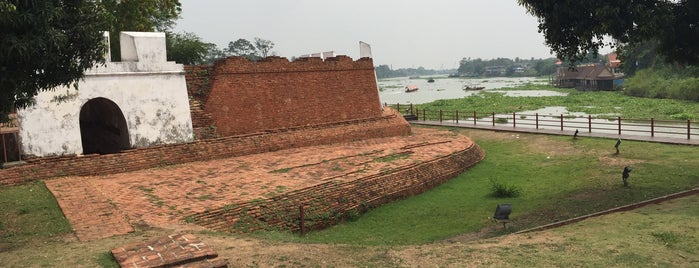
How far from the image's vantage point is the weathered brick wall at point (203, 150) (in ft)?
30.4

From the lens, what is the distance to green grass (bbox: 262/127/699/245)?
8.23 metres

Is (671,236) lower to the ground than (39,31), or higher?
lower

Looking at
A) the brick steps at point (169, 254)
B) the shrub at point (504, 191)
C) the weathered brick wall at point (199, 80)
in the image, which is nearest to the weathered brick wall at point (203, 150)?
the weathered brick wall at point (199, 80)

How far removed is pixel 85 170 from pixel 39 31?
4.91 m

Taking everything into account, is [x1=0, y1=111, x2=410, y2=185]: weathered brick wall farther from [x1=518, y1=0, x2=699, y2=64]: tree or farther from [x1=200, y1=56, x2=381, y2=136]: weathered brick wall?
[x1=518, y1=0, x2=699, y2=64]: tree

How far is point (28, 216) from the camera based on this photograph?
6.91m

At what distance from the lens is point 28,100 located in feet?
20.3

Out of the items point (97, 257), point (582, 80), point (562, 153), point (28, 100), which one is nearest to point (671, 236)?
point (97, 257)

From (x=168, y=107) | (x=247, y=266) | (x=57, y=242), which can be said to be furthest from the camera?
(x=168, y=107)

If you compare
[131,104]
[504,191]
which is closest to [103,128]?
[131,104]

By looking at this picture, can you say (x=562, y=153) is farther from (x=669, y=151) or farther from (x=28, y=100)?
(x=28, y=100)

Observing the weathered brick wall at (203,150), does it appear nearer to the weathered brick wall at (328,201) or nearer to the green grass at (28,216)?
the green grass at (28,216)

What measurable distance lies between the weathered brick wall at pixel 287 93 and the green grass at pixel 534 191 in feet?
→ 13.5

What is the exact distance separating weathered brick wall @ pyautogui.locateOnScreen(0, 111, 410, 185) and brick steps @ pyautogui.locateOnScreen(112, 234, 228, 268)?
15.7ft
